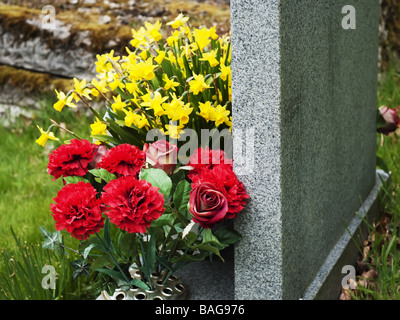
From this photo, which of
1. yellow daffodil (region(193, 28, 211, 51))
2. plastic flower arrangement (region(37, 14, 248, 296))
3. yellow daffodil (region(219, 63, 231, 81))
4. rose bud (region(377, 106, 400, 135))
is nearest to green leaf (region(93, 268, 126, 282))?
plastic flower arrangement (region(37, 14, 248, 296))

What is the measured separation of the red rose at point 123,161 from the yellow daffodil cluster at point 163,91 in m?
0.16

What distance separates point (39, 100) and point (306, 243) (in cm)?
311

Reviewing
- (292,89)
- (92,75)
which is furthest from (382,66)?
(292,89)

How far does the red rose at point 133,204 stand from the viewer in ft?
5.53

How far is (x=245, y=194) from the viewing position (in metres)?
1.79

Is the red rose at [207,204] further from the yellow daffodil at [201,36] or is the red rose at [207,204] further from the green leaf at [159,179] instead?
the yellow daffodil at [201,36]

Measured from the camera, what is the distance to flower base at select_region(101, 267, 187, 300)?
6.67 ft

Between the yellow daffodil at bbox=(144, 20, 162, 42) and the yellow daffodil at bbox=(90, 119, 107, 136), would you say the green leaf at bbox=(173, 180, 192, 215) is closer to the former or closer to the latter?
the yellow daffodil at bbox=(90, 119, 107, 136)

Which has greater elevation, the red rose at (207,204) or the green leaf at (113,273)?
the red rose at (207,204)

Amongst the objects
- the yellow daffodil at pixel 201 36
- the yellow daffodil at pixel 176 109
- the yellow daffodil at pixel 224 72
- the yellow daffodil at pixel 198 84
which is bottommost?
the yellow daffodil at pixel 176 109

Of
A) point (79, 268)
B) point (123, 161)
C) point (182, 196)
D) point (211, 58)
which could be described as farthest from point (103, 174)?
point (211, 58)

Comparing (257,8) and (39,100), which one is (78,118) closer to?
(39,100)

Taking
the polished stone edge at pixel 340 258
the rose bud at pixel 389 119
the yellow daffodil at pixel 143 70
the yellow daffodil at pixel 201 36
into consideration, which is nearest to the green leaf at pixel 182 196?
the yellow daffodil at pixel 143 70

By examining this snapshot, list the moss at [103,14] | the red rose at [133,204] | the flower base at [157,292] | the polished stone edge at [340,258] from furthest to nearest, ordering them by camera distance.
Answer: the moss at [103,14] < the polished stone edge at [340,258] < the flower base at [157,292] < the red rose at [133,204]
